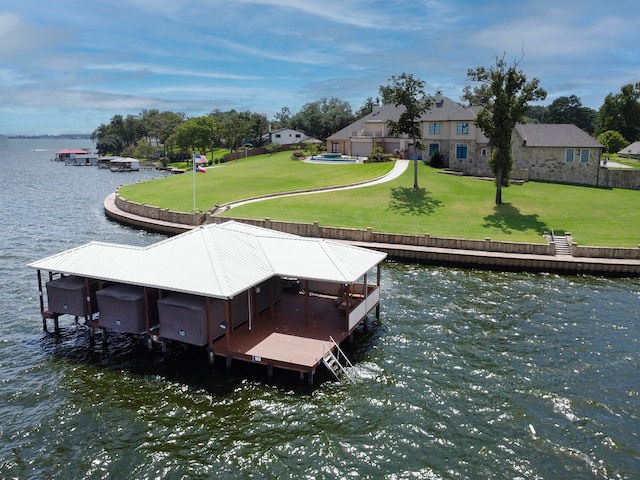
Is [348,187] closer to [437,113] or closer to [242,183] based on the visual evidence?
[242,183]

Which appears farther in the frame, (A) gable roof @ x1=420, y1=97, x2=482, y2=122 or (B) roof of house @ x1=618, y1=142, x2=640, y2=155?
(B) roof of house @ x1=618, y1=142, x2=640, y2=155

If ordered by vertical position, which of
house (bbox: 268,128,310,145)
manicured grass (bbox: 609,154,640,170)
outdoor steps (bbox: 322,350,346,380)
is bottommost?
outdoor steps (bbox: 322,350,346,380)

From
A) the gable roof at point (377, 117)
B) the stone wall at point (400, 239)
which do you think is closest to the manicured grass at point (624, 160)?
the gable roof at point (377, 117)

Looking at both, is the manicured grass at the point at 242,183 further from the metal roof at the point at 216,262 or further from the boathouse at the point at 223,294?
the boathouse at the point at 223,294

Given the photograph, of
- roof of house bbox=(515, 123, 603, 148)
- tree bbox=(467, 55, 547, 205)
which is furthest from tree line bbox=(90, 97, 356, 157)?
tree bbox=(467, 55, 547, 205)

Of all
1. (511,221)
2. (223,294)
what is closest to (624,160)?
(511,221)

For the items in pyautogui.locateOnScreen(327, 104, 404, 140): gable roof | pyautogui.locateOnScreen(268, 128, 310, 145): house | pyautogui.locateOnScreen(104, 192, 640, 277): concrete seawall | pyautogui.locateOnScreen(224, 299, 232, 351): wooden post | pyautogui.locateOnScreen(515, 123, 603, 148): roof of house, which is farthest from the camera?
pyautogui.locateOnScreen(268, 128, 310, 145): house

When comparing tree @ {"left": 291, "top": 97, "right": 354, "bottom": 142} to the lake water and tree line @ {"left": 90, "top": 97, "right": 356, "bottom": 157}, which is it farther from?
the lake water
